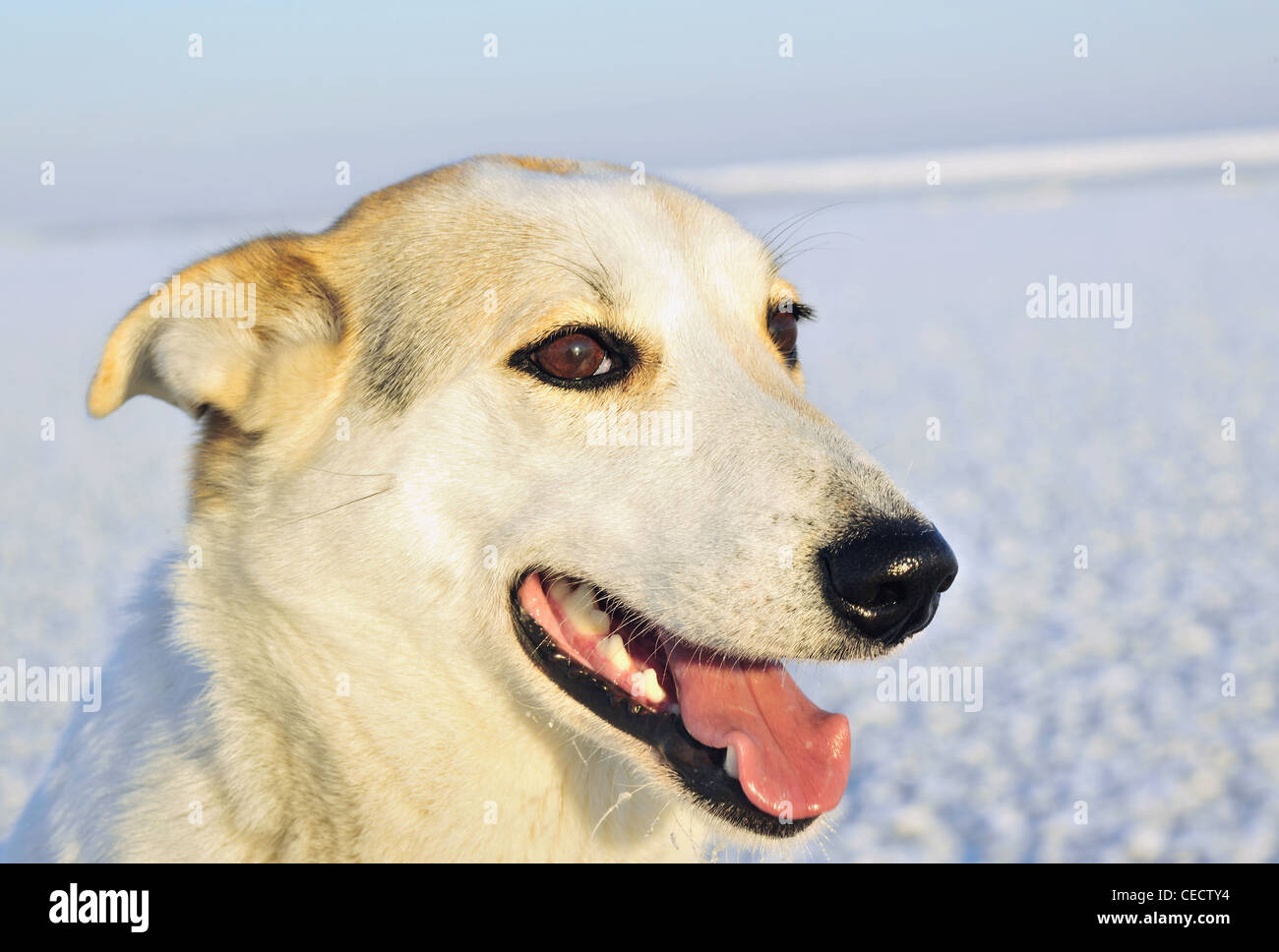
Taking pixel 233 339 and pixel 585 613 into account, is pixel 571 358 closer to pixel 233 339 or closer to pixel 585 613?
pixel 585 613

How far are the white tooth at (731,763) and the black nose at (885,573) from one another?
15.2 inches

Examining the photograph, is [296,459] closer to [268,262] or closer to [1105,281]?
[268,262]

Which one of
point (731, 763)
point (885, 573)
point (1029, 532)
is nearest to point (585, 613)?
point (731, 763)

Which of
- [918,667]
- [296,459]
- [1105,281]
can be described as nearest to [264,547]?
[296,459]

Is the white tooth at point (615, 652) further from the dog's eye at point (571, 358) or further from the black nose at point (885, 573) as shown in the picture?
the dog's eye at point (571, 358)

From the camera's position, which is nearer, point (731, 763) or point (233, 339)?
point (731, 763)

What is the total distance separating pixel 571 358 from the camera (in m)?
2.65

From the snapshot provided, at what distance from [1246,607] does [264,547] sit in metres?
5.71

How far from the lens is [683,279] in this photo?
2.80m

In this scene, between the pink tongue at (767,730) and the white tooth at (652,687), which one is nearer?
the pink tongue at (767,730)

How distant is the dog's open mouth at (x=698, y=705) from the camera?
2389 millimetres

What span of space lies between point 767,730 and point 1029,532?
600 cm

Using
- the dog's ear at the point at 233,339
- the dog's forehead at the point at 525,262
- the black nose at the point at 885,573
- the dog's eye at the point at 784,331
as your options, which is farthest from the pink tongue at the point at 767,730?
the dog's ear at the point at 233,339

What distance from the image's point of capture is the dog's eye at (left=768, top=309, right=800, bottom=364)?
322cm
